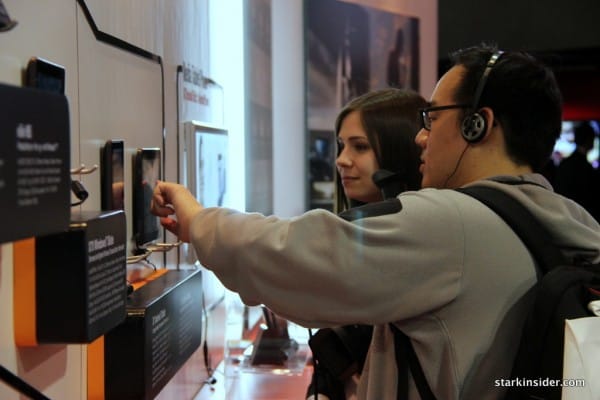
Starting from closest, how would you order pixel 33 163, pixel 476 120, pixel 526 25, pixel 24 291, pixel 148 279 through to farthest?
pixel 33 163 → pixel 24 291 → pixel 476 120 → pixel 148 279 → pixel 526 25

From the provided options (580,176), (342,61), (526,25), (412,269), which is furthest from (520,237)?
(526,25)

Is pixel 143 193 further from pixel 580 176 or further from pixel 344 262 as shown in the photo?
pixel 580 176

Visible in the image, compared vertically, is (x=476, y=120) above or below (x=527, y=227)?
above

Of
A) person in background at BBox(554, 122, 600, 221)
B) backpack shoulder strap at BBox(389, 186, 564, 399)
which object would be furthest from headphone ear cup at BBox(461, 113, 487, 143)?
person in background at BBox(554, 122, 600, 221)

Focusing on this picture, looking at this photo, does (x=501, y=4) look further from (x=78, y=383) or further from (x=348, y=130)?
(x=78, y=383)

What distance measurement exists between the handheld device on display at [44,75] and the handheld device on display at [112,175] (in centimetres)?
21

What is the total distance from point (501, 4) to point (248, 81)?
3514 millimetres

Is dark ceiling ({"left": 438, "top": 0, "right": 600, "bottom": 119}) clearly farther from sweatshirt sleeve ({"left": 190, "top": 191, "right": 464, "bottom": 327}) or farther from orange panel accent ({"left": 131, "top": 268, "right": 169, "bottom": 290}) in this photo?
sweatshirt sleeve ({"left": 190, "top": 191, "right": 464, "bottom": 327})

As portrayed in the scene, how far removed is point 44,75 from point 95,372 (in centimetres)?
47

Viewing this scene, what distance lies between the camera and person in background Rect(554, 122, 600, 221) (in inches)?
197

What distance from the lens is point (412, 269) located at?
960mm

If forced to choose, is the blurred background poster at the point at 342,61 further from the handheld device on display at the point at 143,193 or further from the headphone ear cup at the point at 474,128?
the headphone ear cup at the point at 474,128

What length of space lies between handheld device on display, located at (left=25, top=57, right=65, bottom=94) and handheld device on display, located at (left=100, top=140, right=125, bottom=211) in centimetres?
21

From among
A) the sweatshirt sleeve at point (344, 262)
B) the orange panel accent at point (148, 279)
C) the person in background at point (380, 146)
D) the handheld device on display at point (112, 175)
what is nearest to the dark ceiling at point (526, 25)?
the person in background at point (380, 146)
